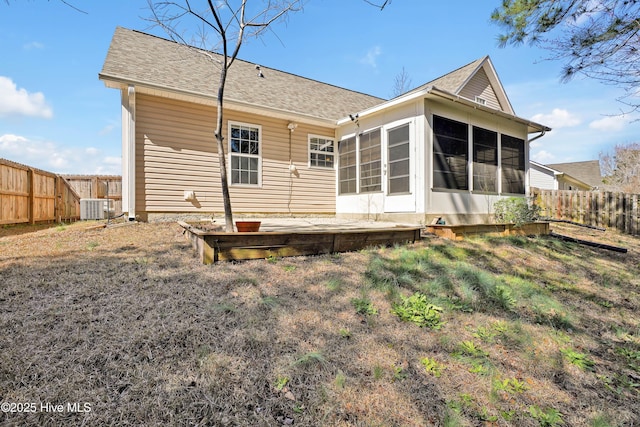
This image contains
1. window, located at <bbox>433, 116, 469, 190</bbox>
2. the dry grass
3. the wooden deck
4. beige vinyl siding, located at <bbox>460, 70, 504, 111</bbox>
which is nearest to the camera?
the dry grass

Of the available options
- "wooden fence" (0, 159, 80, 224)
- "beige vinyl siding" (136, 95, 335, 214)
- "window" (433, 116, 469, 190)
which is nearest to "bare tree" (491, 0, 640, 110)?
"window" (433, 116, 469, 190)

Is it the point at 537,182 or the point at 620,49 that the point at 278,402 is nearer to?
the point at 620,49

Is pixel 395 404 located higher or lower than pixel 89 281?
lower

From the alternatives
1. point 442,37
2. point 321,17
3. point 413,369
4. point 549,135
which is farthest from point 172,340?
point 549,135

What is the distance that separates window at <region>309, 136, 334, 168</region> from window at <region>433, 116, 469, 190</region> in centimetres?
333

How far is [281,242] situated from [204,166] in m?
4.18

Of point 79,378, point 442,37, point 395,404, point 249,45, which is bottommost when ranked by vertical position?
point 395,404

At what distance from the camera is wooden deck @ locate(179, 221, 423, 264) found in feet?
11.3

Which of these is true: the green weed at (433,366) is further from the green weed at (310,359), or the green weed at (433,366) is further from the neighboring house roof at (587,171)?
the neighboring house roof at (587,171)

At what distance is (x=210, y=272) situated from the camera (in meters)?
3.14

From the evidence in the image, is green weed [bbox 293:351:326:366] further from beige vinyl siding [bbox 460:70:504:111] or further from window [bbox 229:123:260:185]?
beige vinyl siding [bbox 460:70:504:111]

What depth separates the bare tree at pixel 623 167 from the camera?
69.3 ft

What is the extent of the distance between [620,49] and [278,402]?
5.90 m

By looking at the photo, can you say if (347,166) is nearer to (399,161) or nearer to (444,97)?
(399,161)
